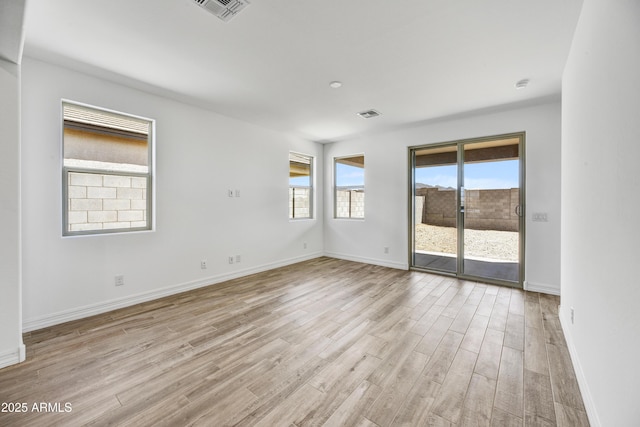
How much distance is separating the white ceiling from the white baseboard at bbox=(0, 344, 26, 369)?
2.56 metres

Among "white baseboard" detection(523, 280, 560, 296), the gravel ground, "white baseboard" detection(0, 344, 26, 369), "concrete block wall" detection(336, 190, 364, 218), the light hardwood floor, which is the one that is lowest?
the light hardwood floor

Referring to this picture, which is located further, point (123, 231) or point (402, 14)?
point (123, 231)

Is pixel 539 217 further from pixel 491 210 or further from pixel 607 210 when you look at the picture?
pixel 607 210

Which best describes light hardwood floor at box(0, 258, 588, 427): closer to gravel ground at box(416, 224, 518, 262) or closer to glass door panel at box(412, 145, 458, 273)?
gravel ground at box(416, 224, 518, 262)

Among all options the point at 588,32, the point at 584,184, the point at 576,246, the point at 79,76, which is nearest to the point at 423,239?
the point at 576,246

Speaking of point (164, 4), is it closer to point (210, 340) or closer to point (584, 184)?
point (210, 340)

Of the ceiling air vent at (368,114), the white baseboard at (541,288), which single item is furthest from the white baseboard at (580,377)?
the ceiling air vent at (368,114)

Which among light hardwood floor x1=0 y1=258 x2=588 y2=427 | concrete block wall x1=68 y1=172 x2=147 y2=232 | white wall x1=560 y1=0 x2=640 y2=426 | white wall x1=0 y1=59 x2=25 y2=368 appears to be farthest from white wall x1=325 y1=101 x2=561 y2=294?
white wall x1=0 y1=59 x2=25 y2=368

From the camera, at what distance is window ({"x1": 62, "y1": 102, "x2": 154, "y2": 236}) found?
2.83 meters

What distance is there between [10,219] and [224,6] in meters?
2.30

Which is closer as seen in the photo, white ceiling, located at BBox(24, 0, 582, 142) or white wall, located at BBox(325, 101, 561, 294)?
white ceiling, located at BBox(24, 0, 582, 142)

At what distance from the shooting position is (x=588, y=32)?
1.71 meters

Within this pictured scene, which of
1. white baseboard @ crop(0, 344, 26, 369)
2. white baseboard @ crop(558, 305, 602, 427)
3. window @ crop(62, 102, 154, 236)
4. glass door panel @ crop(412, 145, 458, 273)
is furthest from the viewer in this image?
glass door panel @ crop(412, 145, 458, 273)

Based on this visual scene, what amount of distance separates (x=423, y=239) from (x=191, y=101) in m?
4.46
